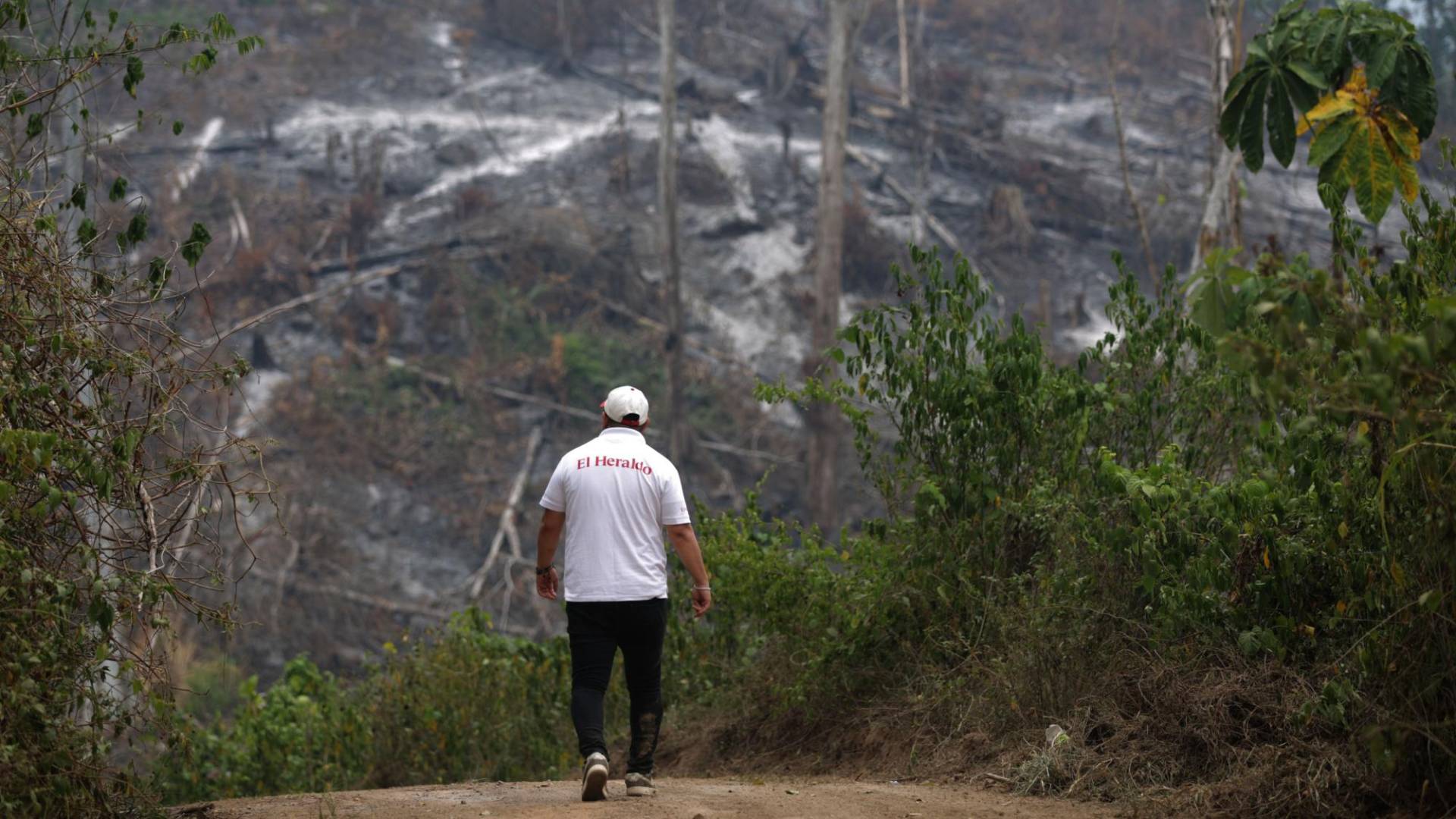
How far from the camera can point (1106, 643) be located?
6.27 meters

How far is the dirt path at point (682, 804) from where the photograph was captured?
5.36m

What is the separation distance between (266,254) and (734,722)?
16.2 meters

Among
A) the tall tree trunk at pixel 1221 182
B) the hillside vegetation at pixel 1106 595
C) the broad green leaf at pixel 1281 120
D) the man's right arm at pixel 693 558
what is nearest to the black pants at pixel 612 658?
the man's right arm at pixel 693 558

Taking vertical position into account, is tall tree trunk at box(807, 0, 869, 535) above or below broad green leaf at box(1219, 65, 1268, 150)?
below

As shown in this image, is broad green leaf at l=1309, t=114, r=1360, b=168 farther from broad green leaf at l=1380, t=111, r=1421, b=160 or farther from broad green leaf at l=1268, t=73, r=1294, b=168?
broad green leaf at l=1268, t=73, r=1294, b=168

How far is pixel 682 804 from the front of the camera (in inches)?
219

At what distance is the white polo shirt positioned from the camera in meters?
5.78

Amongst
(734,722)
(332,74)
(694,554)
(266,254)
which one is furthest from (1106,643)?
(332,74)

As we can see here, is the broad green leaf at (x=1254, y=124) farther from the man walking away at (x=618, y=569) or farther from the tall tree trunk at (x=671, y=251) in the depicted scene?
the tall tree trunk at (x=671, y=251)

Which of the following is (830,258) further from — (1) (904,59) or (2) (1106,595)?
(2) (1106,595)

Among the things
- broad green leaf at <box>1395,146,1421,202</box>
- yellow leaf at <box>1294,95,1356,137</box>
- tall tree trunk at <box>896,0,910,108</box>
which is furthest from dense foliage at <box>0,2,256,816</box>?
tall tree trunk at <box>896,0,910,108</box>

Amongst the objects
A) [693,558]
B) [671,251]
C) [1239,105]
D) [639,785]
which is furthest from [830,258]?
[639,785]

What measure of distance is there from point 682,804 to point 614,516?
45.8 inches

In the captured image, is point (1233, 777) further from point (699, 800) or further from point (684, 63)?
point (684, 63)
